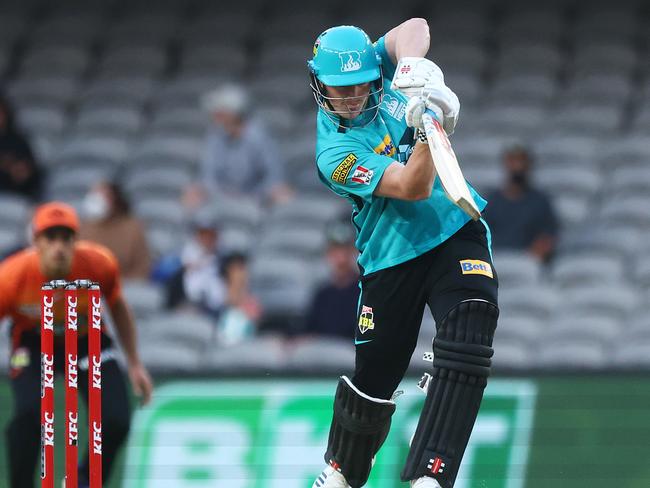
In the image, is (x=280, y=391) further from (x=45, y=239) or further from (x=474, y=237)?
(x=474, y=237)

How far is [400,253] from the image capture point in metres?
5.61

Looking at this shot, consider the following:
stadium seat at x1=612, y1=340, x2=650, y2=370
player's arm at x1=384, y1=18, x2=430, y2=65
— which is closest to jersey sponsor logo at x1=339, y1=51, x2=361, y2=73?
player's arm at x1=384, y1=18, x2=430, y2=65

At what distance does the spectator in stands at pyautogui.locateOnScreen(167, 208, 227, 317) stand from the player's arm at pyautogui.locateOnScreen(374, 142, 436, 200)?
5033mm

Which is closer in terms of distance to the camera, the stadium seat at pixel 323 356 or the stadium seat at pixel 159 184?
the stadium seat at pixel 323 356

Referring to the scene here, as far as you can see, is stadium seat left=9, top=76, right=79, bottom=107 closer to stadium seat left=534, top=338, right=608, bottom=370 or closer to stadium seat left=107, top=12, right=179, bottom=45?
stadium seat left=107, top=12, right=179, bottom=45

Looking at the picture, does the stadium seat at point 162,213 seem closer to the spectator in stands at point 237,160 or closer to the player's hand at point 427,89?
the spectator in stands at point 237,160

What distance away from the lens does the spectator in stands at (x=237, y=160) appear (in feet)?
37.8

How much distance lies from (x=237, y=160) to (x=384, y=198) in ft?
19.7

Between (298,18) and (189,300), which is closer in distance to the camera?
(189,300)

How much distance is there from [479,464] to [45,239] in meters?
2.69

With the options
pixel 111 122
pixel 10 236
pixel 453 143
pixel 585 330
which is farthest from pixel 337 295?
pixel 111 122

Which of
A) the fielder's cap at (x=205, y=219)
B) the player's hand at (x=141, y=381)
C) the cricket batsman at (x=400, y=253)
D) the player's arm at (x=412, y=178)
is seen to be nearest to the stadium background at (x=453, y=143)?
the fielder's cap at (x=205, y=219)

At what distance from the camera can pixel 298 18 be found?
1388cm

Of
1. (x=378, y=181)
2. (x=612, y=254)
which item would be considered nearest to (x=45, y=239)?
(x=378, y=181)
